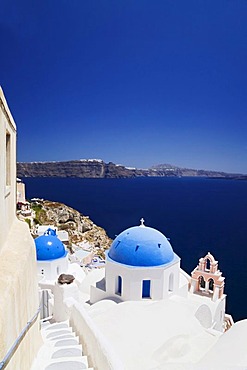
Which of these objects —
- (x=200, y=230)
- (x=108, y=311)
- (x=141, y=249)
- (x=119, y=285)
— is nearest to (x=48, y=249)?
(x=119, y=285)

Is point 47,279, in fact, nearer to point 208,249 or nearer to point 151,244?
point 151,244

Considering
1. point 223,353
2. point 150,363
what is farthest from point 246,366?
point 150,363

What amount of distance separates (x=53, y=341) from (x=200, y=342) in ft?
11.4

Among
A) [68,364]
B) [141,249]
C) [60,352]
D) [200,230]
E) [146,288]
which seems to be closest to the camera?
[68,364]

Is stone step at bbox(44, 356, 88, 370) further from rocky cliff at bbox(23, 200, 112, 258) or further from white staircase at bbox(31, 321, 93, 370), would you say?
rocky cliff at bbox(23, 200, 112, 258)

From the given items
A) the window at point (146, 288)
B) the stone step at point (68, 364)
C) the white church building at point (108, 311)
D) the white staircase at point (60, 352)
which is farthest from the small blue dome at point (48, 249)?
the stone step at point (68, 364)

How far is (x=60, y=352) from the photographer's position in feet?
17.4

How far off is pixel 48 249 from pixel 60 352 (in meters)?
10.4

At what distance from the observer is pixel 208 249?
4459 centimetres

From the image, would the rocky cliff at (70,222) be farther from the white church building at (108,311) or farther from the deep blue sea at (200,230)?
the white church building at (108,311)

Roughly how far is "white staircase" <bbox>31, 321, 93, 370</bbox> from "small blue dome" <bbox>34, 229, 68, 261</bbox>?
832 centimetres

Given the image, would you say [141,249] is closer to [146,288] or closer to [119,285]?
[146,288]

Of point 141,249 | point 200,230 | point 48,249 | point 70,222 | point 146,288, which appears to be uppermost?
point 141,249

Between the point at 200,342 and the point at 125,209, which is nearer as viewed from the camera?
the point at 200,342
